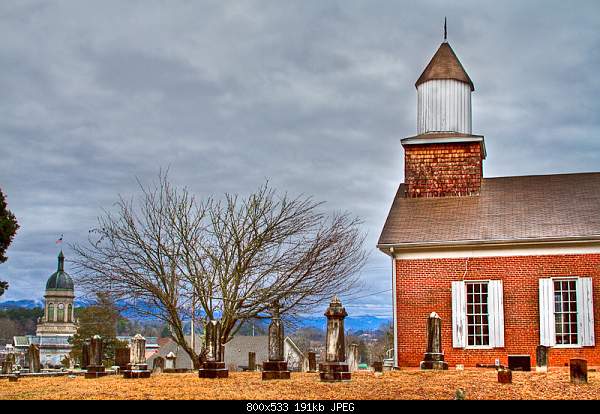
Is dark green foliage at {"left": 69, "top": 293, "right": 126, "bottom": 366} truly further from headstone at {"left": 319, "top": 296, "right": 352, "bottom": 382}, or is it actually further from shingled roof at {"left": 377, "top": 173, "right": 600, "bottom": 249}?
headstone at {"left": 319, "top": 296, "right": 352, "bottom": 382}

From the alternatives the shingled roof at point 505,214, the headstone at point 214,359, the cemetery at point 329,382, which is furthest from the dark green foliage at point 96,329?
the headstone at point 214,359

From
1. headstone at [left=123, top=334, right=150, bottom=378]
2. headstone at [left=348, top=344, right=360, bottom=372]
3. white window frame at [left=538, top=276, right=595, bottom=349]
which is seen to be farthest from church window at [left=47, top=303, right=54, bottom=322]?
white window frame at [left=538, top=276, right=595, bottom=349]

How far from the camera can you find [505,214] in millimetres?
30812

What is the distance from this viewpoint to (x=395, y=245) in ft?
97.9

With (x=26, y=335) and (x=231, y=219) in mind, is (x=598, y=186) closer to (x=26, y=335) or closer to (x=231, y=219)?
(x=231, y=219)

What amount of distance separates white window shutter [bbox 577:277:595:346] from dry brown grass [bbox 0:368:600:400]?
614 centimetres

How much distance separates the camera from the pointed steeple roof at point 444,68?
3416 centimetres

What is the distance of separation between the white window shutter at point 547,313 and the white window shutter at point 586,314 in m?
0.81

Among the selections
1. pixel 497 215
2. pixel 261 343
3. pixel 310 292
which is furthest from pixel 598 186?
pixel 261 343

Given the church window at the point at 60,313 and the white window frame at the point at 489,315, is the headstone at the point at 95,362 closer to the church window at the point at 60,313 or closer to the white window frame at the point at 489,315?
the white window frame at the point at 489,315

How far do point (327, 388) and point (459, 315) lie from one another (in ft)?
36.4

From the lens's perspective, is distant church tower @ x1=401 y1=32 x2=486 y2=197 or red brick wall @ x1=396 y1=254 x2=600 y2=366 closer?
red brick wall @ x1=396 y1=254 x2=600 y2=366

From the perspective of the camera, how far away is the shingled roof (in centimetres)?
2934

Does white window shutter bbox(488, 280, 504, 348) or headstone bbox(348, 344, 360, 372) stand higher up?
white window shutter bbox(488, 280, 504, 348)
